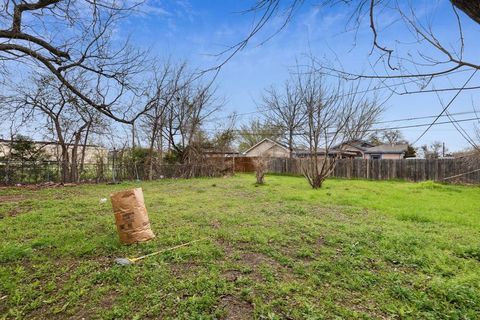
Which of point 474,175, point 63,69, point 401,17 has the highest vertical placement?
point 63,69

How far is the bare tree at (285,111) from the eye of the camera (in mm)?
19844

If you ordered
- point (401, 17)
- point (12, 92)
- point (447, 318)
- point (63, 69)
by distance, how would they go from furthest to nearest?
point (12, 92), point (63, 69), point (447, 318), point (401, 17)

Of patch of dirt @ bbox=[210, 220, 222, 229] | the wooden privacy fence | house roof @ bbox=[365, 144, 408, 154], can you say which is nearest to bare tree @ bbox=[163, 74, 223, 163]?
the wooden privacy fence

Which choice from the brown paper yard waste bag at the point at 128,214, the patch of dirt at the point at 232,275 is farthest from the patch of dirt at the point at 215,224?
the patch of dirt at the point at 232,275

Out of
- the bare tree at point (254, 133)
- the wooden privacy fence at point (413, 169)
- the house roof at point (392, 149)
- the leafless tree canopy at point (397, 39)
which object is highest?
the bare tree at point (254, 133)

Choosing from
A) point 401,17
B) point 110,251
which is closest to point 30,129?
point 110,251

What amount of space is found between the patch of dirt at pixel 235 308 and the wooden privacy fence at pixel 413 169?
975 centimetres

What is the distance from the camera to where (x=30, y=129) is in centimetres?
1123

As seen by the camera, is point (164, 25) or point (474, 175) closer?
point (164, 25)

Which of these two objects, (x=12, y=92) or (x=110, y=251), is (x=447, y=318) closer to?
(x=110, y=251)

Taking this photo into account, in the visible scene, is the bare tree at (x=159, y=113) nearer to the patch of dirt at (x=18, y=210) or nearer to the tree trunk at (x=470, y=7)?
the patch of dirt at (x=18, y=210)

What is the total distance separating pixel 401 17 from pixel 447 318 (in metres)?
2.08

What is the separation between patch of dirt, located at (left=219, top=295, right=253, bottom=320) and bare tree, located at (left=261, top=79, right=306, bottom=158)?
59.3 feet

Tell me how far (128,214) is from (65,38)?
8.46 feet
